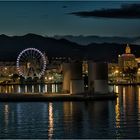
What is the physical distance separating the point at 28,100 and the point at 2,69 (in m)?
48.4

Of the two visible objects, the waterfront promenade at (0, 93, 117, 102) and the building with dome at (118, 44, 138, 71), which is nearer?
the waterfront promenade at (0, 93, 117, 102)

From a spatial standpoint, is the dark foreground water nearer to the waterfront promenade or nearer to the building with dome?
the waterfront promenade

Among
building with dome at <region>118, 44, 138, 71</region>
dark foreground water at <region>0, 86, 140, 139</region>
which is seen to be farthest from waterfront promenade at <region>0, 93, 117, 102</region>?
building with dome at <region>118, 44, 138, 71</region>

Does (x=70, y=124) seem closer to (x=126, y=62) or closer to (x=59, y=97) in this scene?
(x=59, y=97)

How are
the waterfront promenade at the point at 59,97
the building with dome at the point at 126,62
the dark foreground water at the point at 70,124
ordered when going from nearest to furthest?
the dark foreground water at the point at 70,124
the waterfront promenade at the point at 59,97
the building with dome at the point at 126,62

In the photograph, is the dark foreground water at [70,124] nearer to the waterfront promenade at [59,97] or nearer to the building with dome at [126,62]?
the waterfront promenade at [59,97]

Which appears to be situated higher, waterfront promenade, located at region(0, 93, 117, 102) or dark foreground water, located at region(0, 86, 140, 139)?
waterfront promenade, located at region(0, 93, 117, 102)

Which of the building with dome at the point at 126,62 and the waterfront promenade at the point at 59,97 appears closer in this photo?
the waterfront promenade at the point at 59,97

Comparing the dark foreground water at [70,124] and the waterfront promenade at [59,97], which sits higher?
the waterfront promenade at [59,97]

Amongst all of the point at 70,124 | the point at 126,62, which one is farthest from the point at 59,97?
the point at 126,62

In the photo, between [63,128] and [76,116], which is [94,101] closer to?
[76,116]

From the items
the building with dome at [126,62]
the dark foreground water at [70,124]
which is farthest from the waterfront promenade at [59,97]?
the building with dome at [126,62]

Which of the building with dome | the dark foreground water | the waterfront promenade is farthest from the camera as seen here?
the building with dome

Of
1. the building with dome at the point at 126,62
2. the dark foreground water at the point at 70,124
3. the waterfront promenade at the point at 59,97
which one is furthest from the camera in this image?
the building with dome at the point at 126,62
